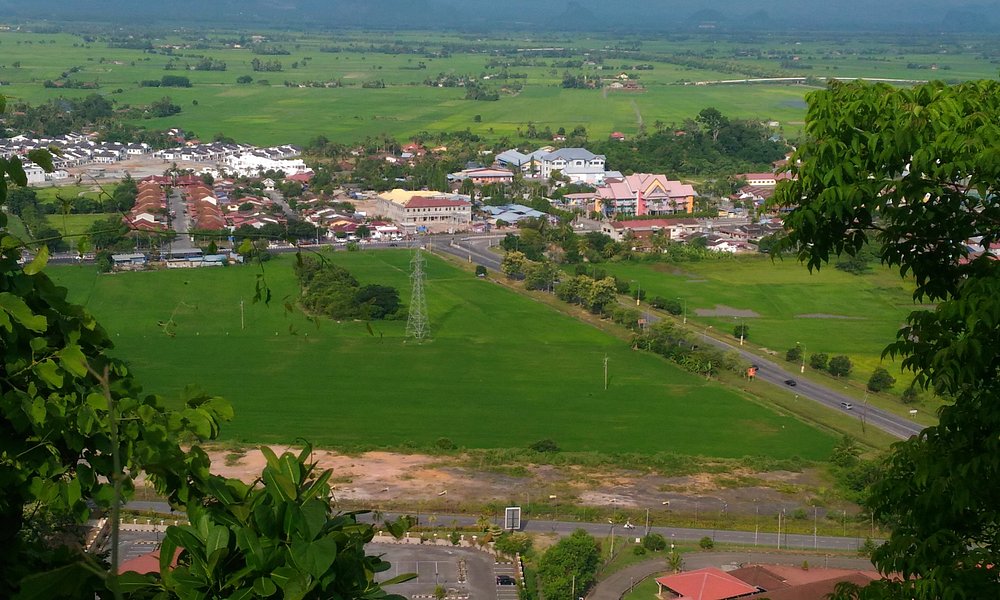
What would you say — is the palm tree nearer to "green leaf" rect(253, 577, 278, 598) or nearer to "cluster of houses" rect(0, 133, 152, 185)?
"green leaf" rect(253, 577, 278, 598)

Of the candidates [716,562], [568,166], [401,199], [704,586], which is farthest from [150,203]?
[704,586]

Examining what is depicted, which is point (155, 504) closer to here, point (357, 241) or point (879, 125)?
point (879, 125)

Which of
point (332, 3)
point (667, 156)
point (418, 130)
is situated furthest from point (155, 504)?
point (332, 3)

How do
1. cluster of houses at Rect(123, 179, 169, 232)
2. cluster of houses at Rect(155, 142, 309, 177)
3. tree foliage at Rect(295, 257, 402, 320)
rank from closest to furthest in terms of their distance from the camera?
tree foliage at Rect(295, 257, 402, 320), cluster of houses at Rect(123, 179, 169, 232), cluster of houses at Rect(155, 142, 309, 177)

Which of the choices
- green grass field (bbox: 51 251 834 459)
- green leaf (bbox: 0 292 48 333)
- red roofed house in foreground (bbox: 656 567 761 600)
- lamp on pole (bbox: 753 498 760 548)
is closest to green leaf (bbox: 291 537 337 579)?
green leaf (bbox: 0 292 48 333)

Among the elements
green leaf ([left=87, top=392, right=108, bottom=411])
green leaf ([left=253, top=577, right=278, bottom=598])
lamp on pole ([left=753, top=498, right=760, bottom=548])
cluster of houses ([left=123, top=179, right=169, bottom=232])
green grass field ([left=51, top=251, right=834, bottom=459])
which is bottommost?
green grass field ([left=51, top=251, right=834, bottom=459])

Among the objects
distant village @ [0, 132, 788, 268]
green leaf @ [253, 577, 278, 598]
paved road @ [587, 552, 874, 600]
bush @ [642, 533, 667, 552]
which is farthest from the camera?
distant village @ [0, 132, 788, 268]

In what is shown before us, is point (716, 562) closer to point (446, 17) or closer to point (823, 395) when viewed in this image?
point (823, 395)
